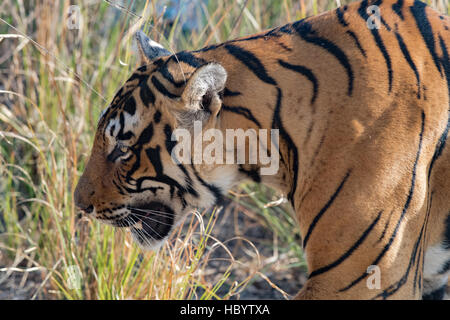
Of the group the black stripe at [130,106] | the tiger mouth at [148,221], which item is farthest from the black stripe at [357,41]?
the tiger mouth at [148,221]

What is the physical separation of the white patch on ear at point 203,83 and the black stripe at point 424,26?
70cm

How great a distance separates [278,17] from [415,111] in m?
2.43

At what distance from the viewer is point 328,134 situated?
200 centimetres

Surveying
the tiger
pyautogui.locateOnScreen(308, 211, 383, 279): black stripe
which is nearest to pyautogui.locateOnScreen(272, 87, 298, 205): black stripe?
the tiger

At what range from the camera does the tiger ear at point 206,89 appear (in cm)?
196

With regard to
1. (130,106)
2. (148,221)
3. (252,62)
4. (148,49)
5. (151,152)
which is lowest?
(148,221)

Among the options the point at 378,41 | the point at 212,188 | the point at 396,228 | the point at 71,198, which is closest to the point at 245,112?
the point at 212,188

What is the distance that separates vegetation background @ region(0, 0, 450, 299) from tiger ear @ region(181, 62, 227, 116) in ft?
2.23

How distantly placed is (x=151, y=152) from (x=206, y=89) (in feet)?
1.10

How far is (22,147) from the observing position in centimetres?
397

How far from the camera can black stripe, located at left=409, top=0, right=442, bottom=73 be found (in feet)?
6.82

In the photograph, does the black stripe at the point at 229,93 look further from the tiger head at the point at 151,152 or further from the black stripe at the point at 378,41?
the black stripe at the point at 378,41

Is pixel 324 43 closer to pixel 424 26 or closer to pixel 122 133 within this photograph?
pixel 424 26
